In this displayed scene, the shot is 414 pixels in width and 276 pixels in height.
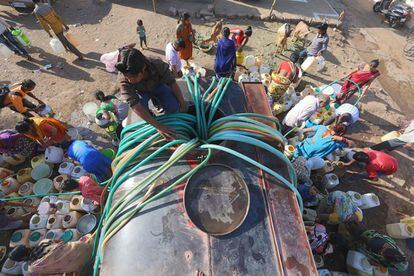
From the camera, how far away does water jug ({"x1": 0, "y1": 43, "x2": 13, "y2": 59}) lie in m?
6.37

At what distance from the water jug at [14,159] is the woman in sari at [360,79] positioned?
24.2 ft

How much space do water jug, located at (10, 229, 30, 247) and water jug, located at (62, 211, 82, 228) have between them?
58 centimetres

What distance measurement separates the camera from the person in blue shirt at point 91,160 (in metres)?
3.48

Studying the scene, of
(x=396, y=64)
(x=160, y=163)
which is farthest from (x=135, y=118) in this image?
(x=396, y=64)

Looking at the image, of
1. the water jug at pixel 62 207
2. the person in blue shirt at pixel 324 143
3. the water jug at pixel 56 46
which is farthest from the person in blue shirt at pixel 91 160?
the water jug at pixel 56 46

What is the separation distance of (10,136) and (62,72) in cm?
310

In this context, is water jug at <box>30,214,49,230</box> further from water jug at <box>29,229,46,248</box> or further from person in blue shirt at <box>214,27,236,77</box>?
person in blue shirt at <box>214,27,236,77</box>

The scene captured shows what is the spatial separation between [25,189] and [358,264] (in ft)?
19.0

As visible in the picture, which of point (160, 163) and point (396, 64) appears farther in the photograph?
point (396, 64)

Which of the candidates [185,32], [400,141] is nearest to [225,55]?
[185,32]

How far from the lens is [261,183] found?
6.88 ft

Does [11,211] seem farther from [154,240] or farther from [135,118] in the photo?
[154,240]

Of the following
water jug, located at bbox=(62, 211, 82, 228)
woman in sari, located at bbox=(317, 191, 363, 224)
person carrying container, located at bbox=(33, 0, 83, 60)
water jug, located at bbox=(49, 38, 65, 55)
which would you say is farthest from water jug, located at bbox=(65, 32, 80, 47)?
woman in sari, located at bbox=(317, 191, 363, 224)

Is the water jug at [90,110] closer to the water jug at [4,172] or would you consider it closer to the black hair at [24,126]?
the black hair at [24,126]
